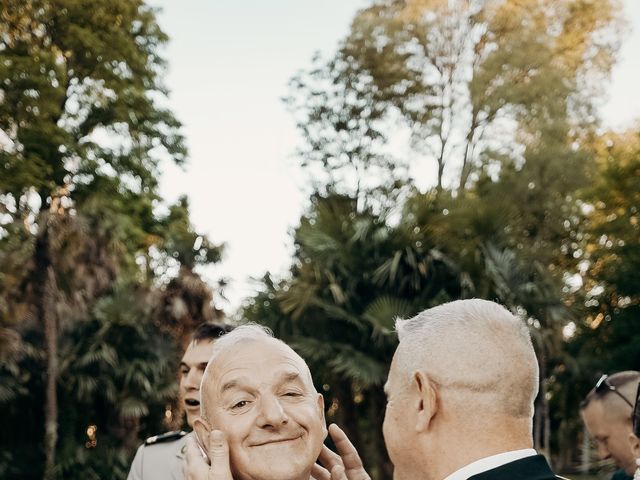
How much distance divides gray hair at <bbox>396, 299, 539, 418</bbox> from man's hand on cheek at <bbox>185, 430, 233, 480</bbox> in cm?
61

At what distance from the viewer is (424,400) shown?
2047mm

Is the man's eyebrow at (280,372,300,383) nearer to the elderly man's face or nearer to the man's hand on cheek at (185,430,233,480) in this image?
the elderly man's face

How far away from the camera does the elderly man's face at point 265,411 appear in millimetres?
2355

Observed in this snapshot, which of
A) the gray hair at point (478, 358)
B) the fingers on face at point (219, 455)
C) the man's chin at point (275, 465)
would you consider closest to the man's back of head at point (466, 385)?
the gray hair at point (478, 358)

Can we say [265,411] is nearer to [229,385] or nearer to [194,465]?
[229,385]

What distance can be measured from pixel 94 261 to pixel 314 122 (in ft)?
40.9

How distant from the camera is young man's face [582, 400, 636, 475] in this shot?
4465 millimetres

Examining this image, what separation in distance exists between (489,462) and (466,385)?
0.19 meters

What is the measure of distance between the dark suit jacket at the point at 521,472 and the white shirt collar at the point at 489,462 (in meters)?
0.02

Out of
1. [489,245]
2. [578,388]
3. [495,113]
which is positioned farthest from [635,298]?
[489,245]

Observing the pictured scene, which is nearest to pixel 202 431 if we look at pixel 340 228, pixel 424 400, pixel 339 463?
pixel 339 463

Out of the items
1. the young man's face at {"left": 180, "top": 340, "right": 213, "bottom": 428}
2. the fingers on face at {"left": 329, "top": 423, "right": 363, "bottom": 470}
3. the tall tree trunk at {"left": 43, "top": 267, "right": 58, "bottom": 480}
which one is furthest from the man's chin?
the tall tree trunk at {"left": 43, "top": 267, "right": 58, "bottom": 480}

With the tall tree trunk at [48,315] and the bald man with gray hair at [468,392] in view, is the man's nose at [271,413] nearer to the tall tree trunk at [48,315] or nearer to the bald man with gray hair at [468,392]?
the bald man with gray hair at [468,392]

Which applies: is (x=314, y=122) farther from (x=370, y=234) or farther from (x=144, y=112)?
(x=370, y=234)
